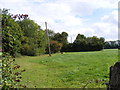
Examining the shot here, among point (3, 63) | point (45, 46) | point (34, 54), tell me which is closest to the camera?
point (3, 63)

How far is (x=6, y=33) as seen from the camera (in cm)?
321

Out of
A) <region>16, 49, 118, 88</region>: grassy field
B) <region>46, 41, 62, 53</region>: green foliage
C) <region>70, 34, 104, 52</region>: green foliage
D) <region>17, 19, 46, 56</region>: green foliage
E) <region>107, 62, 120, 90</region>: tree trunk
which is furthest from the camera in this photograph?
<region>70, 34, 104, 52</region>: green foliage

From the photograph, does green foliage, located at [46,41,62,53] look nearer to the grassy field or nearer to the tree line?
the tree line

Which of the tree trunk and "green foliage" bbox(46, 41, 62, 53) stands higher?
"green foliage" bbox(46, 41, 62, 53)

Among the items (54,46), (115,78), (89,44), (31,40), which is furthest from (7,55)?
(89,44)

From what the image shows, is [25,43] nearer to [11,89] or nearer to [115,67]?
[11,89]

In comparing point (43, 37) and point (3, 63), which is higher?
point (43, 37)

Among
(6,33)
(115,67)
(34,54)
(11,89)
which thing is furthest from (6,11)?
(34,54)

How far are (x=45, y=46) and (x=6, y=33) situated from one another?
34.6 metres

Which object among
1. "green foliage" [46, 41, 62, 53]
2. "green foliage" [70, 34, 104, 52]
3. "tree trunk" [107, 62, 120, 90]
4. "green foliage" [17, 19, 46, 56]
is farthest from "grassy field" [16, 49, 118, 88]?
"green foliage" [70, 34, 104, 52]

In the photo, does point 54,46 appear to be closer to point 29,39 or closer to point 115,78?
point 29,39

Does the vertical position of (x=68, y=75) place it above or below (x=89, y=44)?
below

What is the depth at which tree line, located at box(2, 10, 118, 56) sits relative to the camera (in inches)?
129

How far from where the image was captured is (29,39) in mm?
34031
